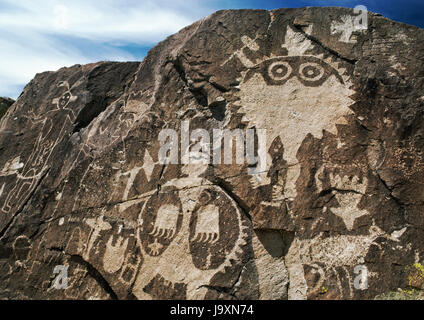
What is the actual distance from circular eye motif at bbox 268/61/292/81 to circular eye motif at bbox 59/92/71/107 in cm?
219

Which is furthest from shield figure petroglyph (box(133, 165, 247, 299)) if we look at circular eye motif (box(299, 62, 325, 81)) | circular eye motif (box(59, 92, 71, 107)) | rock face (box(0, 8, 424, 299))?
circular eye motif (box(59, 92, 71, 107))

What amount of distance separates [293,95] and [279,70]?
226 mm

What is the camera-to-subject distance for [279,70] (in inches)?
117

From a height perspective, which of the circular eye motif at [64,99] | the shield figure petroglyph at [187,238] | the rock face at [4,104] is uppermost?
the rock face at [4,104]

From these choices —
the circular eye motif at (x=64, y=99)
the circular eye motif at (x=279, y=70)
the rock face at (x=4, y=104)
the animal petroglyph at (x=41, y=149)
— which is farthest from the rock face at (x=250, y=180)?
the rock face at (x=4, y=104)

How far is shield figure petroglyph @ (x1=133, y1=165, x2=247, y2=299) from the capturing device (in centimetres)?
272

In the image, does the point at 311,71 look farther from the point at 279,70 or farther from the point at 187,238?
the point at 187,238

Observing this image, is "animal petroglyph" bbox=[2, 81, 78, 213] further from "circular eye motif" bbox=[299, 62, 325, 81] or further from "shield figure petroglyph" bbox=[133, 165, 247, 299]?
"circular eye motif" bbox=[299, 62, 325, 81]

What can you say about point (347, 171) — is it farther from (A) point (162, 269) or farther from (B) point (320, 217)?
(A) point (162, 269)

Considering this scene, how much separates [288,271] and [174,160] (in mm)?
1160

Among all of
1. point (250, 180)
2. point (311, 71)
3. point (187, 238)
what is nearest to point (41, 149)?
point (187, 238)

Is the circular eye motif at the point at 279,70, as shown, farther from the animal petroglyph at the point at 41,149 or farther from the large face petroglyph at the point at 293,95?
the animal petroglyph at the point at 41,149

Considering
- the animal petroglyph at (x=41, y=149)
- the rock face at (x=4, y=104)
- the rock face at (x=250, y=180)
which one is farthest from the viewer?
the rock face at (x=4, y=104)

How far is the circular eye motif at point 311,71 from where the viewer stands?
9.48ft
